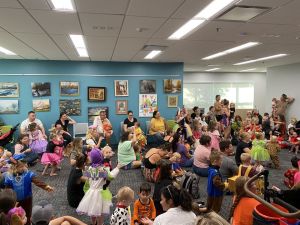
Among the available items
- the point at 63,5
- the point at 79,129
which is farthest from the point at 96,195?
the point at 79,129

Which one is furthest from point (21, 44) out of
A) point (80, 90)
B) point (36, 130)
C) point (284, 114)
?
point (284, 114)

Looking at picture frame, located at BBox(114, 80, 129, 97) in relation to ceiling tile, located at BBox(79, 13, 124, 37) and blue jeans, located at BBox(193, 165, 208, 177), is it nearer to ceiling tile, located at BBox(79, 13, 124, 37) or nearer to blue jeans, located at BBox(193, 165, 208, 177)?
ceiling tile, located at BBox(79, 13, 124, 37)

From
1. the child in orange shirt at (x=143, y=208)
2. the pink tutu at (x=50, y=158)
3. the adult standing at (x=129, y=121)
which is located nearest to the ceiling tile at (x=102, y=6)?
the child in orange shirt at (x=143, y=208)

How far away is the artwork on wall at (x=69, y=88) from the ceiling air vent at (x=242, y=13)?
21.0 ft

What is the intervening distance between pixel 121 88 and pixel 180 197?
734 cm

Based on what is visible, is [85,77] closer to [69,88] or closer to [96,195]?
[69,88]

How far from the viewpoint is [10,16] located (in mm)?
3709

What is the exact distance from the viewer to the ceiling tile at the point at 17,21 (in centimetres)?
352

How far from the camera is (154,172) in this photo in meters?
5.48

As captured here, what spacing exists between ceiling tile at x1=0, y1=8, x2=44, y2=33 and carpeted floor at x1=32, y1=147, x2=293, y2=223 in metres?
3.02

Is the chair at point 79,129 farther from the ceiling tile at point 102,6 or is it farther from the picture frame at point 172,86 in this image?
the ceiling tile at point 102,6

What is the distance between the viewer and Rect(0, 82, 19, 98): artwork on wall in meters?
8.53

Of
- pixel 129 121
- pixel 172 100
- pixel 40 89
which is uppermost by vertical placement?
pixel 40 89

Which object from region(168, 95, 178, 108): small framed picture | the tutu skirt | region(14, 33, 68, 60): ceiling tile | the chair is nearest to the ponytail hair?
region(14, 33, 68, 60): ceiling tile
